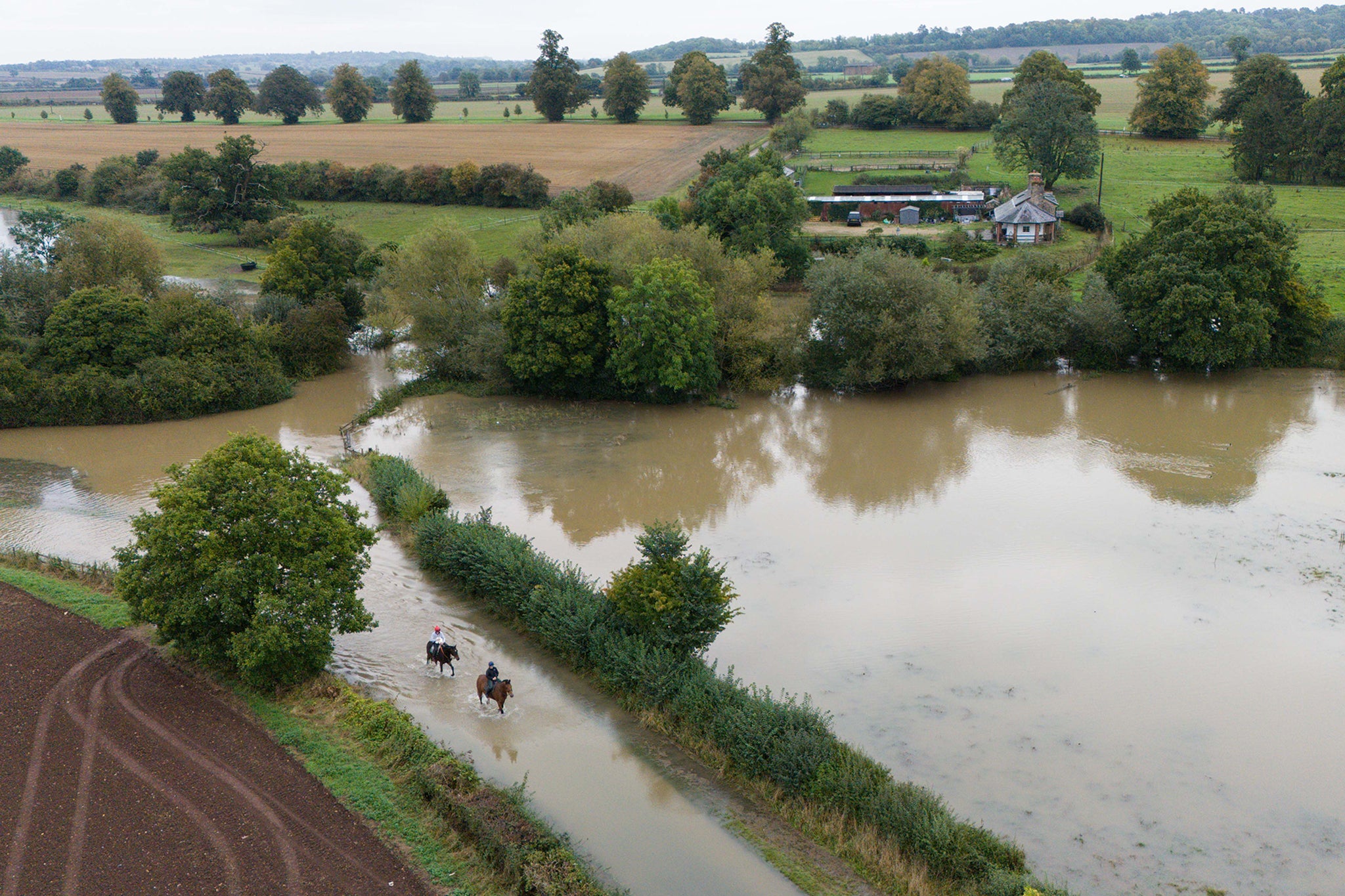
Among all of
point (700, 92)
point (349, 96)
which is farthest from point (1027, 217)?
point (349, 96)

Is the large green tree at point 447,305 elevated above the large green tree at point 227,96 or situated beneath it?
situated beneath

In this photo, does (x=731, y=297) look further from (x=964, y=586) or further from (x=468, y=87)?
(x=468, y=87)

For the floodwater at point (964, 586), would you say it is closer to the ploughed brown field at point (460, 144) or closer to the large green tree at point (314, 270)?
the large green tree at point (314, 270)

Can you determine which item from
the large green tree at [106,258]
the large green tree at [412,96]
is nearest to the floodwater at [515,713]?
the large green tree at [106,258]

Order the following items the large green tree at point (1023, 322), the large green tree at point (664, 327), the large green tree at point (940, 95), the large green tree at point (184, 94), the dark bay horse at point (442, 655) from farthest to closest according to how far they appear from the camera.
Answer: the large green tree at point (184, 94) → the large green tree at point (940, 95) → the large green tree at point (1023, 322) → the large green tree at point (664, 327) → the dark bay horse at point (442, 655)

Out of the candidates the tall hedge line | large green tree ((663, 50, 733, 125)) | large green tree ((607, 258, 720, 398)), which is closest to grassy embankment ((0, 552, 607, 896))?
the tall hedge line

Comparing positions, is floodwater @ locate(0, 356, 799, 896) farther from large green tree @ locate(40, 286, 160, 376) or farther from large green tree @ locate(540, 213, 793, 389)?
large green tree @ locate(540, 213, 793, 389)

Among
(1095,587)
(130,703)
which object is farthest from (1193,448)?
(130,703)
